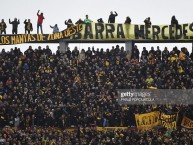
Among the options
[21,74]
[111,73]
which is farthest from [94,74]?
[21,74]

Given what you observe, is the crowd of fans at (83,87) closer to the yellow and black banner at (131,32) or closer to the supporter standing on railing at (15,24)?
the yellow and black banner at (131,32)

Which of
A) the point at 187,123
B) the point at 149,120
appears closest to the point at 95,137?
the point at 149,120

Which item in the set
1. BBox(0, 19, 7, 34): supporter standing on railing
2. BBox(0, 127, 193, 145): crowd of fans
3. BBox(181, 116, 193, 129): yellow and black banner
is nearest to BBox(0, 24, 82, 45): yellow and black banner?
BBox(0, 19, 7, 34): supporter standing on railing

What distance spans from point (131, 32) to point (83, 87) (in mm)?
6189

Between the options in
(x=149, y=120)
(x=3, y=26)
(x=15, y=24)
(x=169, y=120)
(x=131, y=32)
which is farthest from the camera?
(x=15, y=24)

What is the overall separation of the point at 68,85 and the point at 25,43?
634 centimetres

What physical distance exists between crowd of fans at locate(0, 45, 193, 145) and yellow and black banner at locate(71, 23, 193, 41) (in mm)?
1938

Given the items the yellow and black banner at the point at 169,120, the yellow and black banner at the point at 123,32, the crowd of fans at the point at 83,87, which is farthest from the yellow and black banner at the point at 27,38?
the yellow and black banner at the point at 169,120

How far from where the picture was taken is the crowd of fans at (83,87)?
4141 centimetres

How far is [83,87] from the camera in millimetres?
44719

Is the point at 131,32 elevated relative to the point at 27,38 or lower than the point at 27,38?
elevated

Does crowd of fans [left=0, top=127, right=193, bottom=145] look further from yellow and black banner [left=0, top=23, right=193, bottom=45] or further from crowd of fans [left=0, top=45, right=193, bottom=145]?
yellow and black banner [left=0, top=23, right=193, bottom=45]

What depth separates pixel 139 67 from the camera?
45.4m

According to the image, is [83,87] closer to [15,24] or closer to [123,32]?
[123,32]
